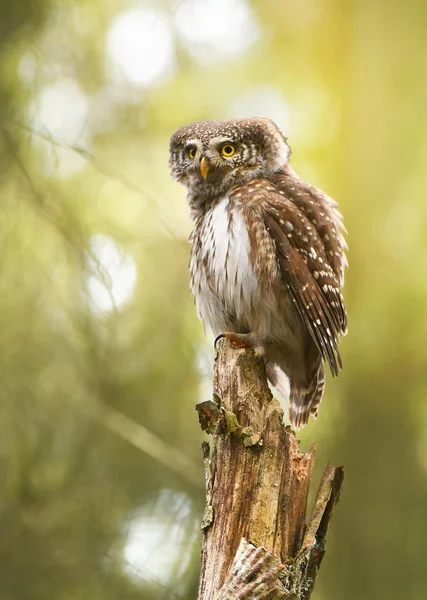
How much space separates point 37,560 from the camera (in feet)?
12.0

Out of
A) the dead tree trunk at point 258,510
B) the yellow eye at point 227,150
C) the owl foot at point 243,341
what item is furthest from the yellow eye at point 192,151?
the dead tree trunk at point 258,510

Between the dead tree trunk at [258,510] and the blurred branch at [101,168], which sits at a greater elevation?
the blurred branch at [101,168]

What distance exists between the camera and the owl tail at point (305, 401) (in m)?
3.13

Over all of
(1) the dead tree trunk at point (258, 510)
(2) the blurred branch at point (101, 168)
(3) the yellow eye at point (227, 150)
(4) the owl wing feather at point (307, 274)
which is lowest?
(1) the dead tree trunk at point (258, 510)

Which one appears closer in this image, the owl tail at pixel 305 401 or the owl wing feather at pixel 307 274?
the owl wing feather at pixel 307 274

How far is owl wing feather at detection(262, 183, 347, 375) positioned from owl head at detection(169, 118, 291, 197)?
25cm

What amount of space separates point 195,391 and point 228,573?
196 centimetres

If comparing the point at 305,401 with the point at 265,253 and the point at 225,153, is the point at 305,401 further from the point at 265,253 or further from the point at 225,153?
the point at 225,153

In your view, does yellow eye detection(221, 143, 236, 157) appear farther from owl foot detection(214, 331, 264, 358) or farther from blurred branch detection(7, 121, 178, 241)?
blurred branch detection(7, 121, 178, 241)

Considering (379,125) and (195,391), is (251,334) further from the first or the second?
(379,125)

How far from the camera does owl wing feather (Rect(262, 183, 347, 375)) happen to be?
2.82m

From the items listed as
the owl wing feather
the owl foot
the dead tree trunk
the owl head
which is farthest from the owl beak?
the dead tree trunk

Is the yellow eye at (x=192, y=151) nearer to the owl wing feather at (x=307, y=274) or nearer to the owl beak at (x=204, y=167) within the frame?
the owl beak at (x=204, y=167)

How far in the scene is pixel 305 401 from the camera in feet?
10.4
